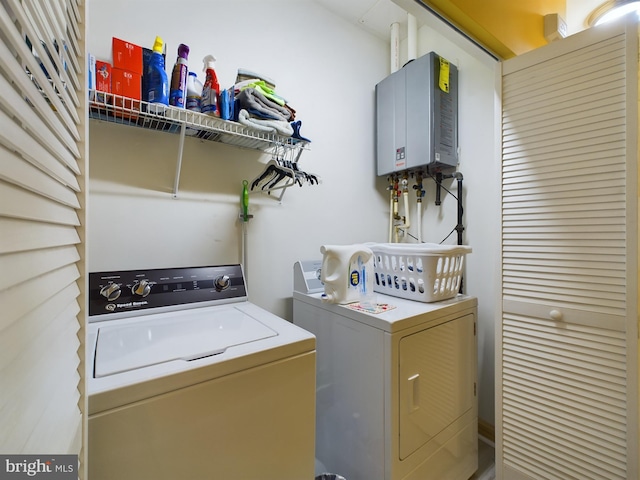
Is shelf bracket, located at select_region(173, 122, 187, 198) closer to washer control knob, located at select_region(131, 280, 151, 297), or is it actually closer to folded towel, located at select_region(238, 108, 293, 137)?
folded towel, located at select_region(238, 108, 293, 137)

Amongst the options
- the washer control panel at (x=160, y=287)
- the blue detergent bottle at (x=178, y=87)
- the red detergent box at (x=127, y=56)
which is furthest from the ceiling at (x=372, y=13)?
the washer control panel at (x=160, y=287)

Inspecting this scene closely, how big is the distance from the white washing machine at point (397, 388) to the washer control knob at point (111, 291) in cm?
91

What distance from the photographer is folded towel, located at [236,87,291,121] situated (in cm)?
144

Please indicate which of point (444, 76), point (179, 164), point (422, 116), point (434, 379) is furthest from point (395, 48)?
point (434, 379)

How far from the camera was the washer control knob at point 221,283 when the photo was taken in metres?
1.49

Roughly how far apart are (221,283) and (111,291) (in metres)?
0.46

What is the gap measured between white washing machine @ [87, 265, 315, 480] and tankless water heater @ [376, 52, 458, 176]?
1.46 m

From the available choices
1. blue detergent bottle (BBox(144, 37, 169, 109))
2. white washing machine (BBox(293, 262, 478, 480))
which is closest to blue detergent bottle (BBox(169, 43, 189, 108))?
blue detergent bottle (BBox(144, 37, 169, 109))

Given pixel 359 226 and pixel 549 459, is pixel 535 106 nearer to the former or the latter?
pixel 359 226

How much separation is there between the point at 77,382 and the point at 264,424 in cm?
55

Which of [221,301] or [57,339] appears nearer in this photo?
[57,339]

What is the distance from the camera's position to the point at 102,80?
1.20 metres

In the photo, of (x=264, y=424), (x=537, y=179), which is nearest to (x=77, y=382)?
(x=264, y=424)

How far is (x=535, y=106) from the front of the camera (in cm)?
133
